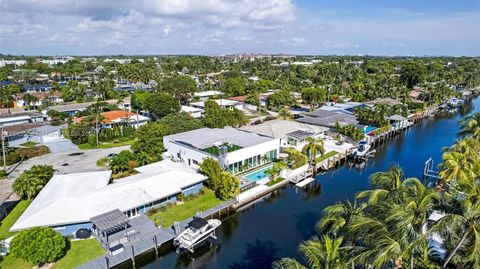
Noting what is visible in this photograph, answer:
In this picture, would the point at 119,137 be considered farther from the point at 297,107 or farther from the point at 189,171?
the point at 297,107

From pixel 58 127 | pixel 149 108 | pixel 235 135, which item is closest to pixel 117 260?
pixel 235 135

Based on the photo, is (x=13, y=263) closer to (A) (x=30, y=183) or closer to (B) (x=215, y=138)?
(A) (x=30, y=183)

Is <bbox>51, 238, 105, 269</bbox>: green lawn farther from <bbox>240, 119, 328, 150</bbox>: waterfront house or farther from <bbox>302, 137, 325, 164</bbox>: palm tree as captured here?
<bbox>240, 119, 328, 150</bbox>: waterfront house

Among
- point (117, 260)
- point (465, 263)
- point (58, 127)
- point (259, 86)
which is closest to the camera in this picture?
point (465, 263)

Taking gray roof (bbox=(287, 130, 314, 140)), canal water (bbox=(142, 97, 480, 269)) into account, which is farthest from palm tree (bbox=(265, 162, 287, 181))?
gray roof (bbox=(287, 130, 314, 140))

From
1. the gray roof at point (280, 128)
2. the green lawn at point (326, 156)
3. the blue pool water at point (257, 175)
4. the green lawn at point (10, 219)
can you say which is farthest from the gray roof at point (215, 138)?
the green lawn at point (10, 219)
